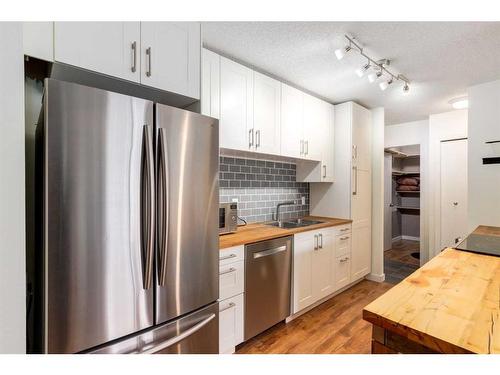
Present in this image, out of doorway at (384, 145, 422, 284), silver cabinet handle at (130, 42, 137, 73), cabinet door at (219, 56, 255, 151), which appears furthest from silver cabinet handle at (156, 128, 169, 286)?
doorway at (384, 145, 422, 284)

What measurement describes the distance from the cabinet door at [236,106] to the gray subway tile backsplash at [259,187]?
0.38 m

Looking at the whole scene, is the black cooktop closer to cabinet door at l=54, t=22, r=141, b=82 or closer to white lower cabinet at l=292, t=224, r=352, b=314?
white lower cabinet at l=292, t=224, r=352, b=314

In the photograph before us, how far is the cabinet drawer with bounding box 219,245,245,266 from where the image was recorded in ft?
5.69

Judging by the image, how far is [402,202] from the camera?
6.07 metres

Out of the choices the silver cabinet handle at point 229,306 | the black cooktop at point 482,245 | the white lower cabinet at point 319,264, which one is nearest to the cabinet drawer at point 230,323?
the silver cabinet handle at point 229,306

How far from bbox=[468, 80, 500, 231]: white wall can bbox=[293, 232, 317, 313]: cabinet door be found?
1.80 m

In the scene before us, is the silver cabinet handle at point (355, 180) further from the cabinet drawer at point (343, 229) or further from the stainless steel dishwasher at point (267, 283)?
the stainless steel dishwasher at point (267, 283)

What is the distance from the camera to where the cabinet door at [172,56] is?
1295 millimetres

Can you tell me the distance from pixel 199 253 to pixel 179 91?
0.90m

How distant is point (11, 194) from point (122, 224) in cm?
42

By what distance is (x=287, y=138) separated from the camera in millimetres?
2559
